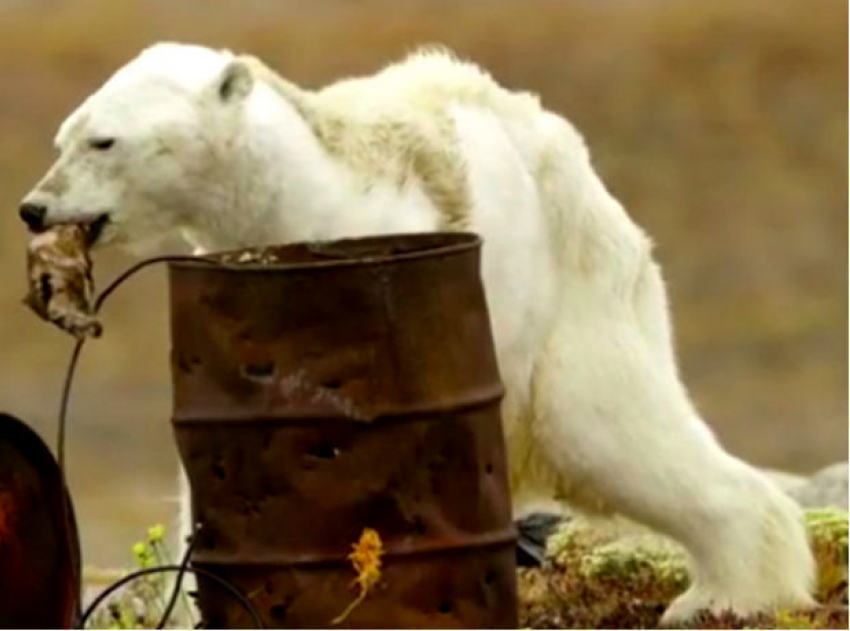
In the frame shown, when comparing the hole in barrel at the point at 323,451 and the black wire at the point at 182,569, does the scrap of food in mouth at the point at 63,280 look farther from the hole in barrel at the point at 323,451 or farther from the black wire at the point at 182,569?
the hole in barrel at the point at 323,451

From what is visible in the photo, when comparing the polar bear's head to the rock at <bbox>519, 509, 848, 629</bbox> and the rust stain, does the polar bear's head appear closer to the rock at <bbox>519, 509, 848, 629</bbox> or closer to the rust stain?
the rust stain

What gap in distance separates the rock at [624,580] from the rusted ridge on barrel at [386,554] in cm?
193

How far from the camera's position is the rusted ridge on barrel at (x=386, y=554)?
220 inches

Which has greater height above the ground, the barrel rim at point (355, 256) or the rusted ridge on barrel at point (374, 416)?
the barrel rim at point (355, 256)

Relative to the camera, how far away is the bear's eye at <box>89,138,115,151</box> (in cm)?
641

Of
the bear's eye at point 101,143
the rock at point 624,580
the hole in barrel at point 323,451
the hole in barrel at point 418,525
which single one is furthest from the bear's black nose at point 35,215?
the rock at point 624,580

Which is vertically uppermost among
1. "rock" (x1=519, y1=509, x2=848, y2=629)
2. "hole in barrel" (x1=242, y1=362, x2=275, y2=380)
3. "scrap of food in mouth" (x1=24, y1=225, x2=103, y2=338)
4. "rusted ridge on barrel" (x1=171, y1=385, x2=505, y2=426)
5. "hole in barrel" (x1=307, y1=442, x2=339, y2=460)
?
"scrap of food in mouth" (x1=24, y1=225, x2=103, y2=338)

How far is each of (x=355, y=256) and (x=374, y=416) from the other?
638mm

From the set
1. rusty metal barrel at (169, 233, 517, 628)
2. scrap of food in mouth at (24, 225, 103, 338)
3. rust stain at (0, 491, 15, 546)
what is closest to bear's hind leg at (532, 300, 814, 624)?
scrap of food in mouth at (24, 225, 103, 338)

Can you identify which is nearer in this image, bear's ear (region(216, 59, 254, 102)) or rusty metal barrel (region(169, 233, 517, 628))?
rusty metal barrel (region(169, 233, 517, 628))

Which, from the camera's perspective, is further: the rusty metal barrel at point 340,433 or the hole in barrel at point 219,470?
the hole in barrel at point 219,470

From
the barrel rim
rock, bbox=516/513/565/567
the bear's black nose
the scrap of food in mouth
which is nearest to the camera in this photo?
Result: the barrel rim

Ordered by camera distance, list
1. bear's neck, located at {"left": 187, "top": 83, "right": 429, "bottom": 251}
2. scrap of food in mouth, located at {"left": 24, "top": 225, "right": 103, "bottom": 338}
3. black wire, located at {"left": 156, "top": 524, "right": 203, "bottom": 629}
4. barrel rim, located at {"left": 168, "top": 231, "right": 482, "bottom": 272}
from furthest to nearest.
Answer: bear's neck, located at {"left": 187, "top": 83, "right": 429, "bottom": 251}
scrap of food in mouth, located at {"left": 24, "top": 225, "right": 103, "bottom": 338}
black wire, located at {"left": 156, "top": 524, "right": 203, "bottom": 629}
barrel rim, located at {"left": 168, "top": 231, "right": 482, "bottom": 272}

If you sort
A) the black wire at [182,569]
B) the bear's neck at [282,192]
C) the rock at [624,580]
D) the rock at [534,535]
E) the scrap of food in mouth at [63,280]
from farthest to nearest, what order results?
the rock at [624,580] < the rock at [534,535] < the bear's neck at [282,192] < the scrap of food in mouth at [63,280] < the black wire at [182,569]
